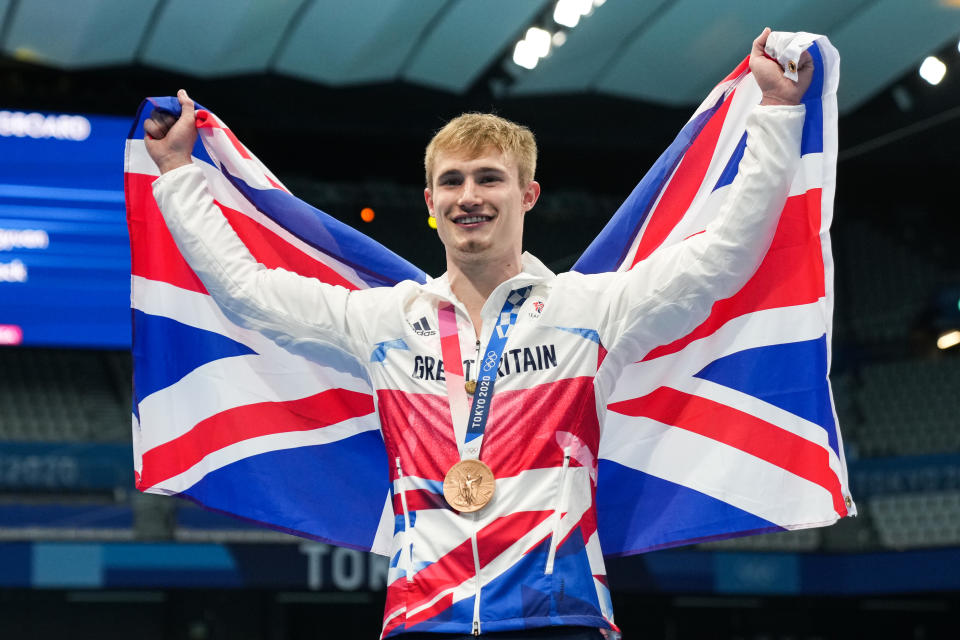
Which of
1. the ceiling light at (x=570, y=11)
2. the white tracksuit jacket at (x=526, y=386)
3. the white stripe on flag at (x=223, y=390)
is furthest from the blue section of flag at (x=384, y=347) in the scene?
the ceiling light at (x=570, y=11)

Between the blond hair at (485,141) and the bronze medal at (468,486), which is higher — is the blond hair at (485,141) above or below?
above

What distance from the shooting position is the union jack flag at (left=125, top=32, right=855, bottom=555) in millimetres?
2893

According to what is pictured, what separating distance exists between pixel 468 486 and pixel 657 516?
0.78 meters

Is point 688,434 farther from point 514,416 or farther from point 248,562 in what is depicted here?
point 248,562

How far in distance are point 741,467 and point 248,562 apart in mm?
7798

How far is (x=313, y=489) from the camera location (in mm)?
3152

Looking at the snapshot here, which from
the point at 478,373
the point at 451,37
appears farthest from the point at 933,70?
the point at 478,373

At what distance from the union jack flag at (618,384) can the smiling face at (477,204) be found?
44 cm

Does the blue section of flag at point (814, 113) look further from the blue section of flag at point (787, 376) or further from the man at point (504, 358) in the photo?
the blue section of flag at point (787, 376)

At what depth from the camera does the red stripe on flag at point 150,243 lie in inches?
129

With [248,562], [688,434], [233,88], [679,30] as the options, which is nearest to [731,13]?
[679,30]

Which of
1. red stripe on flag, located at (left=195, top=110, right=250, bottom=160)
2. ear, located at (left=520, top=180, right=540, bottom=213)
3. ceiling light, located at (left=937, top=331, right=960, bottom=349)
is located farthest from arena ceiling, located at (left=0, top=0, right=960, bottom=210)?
Answer: ear, located at (left=520, top=180, right=540, bottom=213)

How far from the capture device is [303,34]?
10.9 meters

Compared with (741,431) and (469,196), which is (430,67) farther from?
(469,196)
